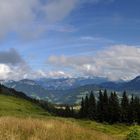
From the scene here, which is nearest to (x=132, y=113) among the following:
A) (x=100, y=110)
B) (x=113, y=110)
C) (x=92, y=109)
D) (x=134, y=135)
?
(x=113, y=110)

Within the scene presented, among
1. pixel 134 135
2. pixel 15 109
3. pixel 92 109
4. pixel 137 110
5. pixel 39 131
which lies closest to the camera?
pixel 39 131

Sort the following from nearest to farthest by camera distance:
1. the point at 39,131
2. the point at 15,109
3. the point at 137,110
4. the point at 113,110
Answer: the point at 39,131 < the point at 15,109 < the point at 137,110 < the point at 113,110

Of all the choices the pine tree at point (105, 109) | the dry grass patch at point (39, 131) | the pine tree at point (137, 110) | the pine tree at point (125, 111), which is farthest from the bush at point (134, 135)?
the pine tree at point (105, 109)

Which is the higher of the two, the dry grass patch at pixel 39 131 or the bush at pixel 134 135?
the dry grass patch at pixel 39 131

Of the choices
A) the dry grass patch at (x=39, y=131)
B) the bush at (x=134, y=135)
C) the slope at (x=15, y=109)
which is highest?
the slope at (x=15, y=109)

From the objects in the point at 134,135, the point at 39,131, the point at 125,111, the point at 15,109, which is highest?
the point at 15,109

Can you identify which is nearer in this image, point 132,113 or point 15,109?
point 15,109

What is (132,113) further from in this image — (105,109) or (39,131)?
(39,131)

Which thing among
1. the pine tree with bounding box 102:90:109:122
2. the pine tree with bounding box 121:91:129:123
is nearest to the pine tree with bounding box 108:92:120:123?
the pine tree with bounding box 102:90:109:122

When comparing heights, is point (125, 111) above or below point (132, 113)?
above

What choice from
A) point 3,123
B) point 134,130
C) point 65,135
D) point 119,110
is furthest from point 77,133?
point 119,110

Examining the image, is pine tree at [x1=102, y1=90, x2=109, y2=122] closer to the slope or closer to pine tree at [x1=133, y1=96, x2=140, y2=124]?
pine tree at [x1=133, y1=96, x2=140, y2=124]

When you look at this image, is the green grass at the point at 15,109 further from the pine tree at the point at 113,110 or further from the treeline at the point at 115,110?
the pine tree at the point at 113,110

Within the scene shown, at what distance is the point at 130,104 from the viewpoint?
495ft
